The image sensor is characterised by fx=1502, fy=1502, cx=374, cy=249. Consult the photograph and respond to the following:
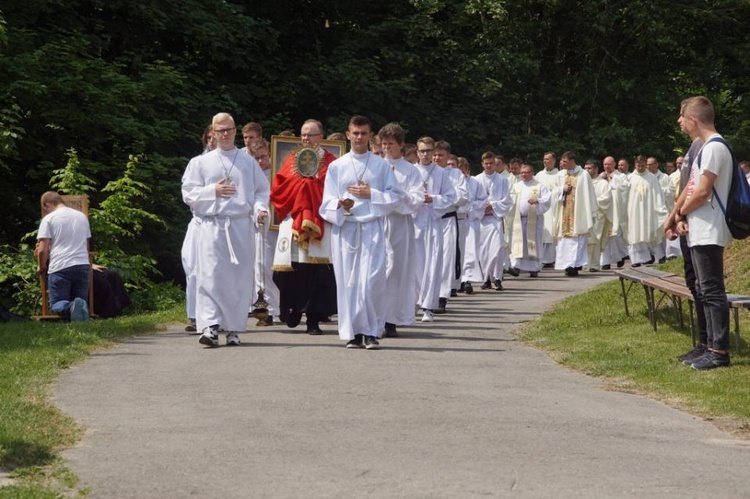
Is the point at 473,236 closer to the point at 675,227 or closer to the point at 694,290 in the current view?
the point at 694,290

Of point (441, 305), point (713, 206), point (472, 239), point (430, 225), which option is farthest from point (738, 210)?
point (472, 239)

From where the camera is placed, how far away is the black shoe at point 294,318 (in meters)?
14.9

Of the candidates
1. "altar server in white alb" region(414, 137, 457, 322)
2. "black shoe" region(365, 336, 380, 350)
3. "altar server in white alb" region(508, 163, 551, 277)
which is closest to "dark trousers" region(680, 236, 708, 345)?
"black shoe" region(365, 336, 380, 350)

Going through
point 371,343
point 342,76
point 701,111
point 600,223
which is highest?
point 342,76

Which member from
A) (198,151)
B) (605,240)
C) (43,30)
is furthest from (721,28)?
(43,30)

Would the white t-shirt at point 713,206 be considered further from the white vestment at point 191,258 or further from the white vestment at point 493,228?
the white vestment at point 493,228

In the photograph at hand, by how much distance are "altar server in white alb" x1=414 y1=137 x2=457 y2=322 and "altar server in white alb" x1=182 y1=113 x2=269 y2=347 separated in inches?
144

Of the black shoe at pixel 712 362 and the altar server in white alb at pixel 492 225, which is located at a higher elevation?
the altar server in white alb at pixel 492 225

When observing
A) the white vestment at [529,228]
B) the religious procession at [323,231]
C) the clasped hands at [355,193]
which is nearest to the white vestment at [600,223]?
the white vestment at [529,228]

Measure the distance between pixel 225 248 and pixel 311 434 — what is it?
5.57 metres

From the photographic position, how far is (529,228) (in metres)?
27.0

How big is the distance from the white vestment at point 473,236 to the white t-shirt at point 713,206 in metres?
10.9

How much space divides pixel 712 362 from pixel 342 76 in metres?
19.9

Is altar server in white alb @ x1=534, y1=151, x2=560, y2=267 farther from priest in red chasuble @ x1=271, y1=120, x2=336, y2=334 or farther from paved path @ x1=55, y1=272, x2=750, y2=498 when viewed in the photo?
paved path @ x1=55, y1=272, x2=750, y2=498
